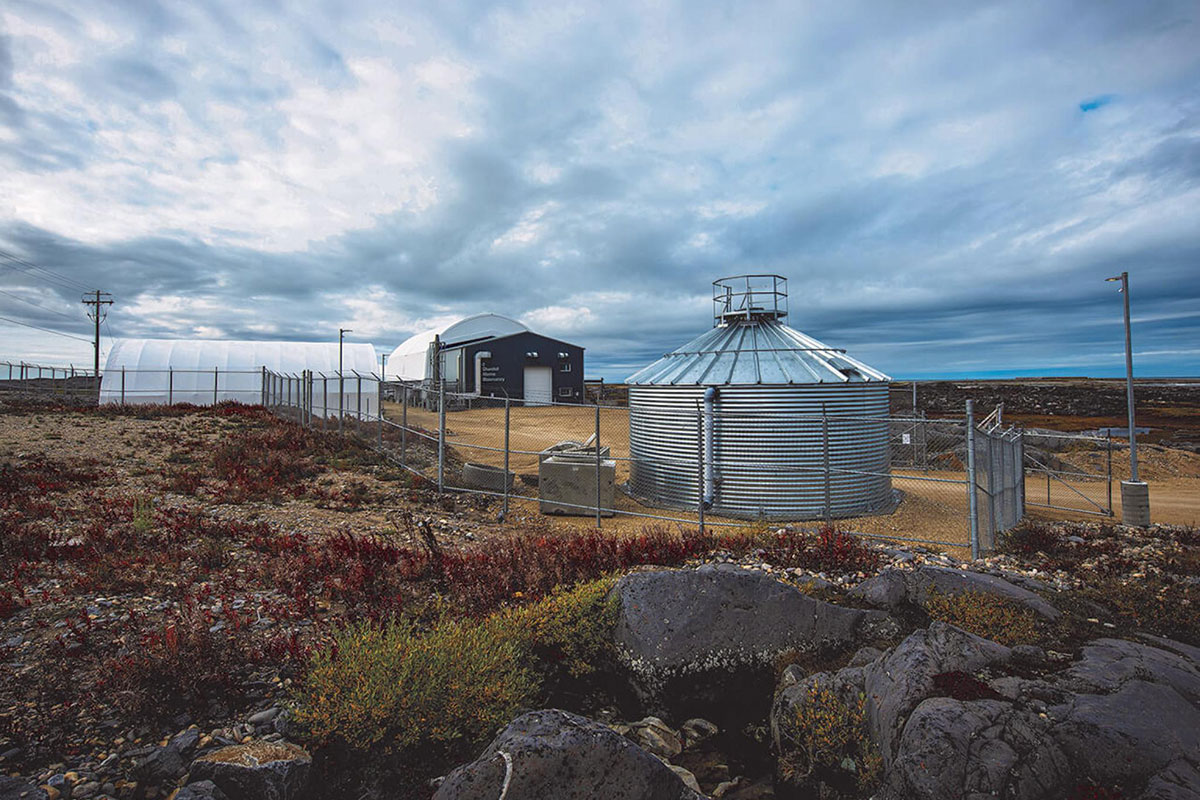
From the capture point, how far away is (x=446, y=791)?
3727 mm

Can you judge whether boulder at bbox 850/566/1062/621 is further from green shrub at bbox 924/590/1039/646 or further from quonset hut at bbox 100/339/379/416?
quonset hut at bbox 100/339/379/416

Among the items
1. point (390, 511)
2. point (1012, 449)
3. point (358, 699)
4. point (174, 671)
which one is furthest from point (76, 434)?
point (1012, 449)

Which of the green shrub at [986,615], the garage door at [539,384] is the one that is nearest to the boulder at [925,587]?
the green shrub at [986,615]

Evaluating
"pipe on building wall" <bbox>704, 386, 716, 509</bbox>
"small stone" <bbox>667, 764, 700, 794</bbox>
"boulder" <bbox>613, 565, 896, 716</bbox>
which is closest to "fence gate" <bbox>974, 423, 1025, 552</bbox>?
"boulder" <bbox>613, 565, 896, 716</bbox>

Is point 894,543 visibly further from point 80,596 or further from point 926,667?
point 80,596

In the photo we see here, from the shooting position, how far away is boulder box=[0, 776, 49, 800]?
376 centimetres

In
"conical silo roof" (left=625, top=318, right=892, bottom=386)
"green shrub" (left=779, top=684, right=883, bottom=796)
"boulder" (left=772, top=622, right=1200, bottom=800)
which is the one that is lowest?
"green shrub" (left=779, top=684, right=883, bottom=796)

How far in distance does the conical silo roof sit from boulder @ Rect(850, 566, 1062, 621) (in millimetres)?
7992

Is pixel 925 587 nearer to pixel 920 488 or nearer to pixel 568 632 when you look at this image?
pixel 568 632

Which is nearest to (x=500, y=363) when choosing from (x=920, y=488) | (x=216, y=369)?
(x=216, y=369)

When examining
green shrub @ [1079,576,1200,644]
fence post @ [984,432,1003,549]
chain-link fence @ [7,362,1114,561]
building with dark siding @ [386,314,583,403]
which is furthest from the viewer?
building with dark siding @ [386,314,583,403]

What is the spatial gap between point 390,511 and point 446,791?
976 cm

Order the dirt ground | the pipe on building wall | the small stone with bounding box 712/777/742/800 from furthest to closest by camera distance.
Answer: the pipe on building wall, the dirt ground, the small stone with bounding box 712/777/742/800

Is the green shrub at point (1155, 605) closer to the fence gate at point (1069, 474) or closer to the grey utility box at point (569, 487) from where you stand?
the fence gate at point (1069, 474)
